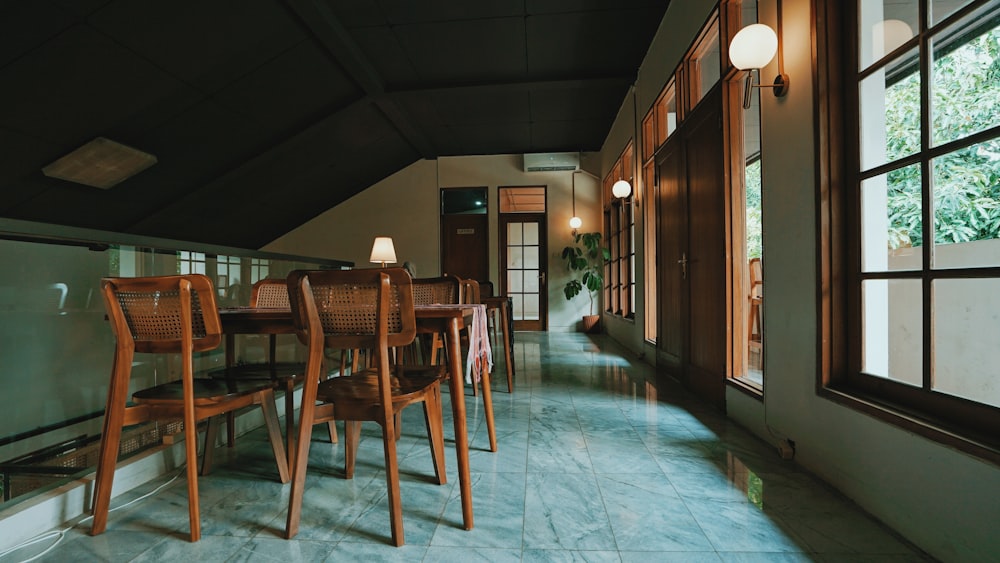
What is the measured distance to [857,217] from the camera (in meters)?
1.69

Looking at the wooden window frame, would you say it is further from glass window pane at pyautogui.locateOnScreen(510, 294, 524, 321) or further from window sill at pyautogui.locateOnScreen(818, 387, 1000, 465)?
glass window pane at pyautogui.locateOnScreen(510, 294, 524, 321)

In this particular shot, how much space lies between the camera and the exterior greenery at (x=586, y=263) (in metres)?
7.59

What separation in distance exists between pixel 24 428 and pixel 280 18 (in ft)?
11.7

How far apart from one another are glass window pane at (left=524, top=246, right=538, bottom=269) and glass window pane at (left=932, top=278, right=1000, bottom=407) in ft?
22.6

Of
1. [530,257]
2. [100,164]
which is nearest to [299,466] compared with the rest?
[100,164]

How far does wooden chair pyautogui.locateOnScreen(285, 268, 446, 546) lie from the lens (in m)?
Answer: 1.44

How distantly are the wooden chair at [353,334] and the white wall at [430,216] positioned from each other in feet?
21.7

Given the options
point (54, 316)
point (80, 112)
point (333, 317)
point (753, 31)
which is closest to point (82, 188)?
point (80, 112)

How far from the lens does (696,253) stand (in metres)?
3.20

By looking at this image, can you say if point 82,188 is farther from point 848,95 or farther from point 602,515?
point 848,95

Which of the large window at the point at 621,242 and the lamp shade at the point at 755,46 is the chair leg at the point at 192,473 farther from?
the large window at the point at 621,242

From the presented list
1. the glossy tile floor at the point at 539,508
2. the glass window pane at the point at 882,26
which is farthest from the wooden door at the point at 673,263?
the glass window pane at the point at 882,26

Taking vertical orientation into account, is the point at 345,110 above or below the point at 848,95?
above

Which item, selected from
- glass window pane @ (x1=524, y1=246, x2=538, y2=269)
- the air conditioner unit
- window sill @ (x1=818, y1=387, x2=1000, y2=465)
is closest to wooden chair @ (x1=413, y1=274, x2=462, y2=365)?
window sill @ (x1=818, y1=387, x2=1000, y2=465)
